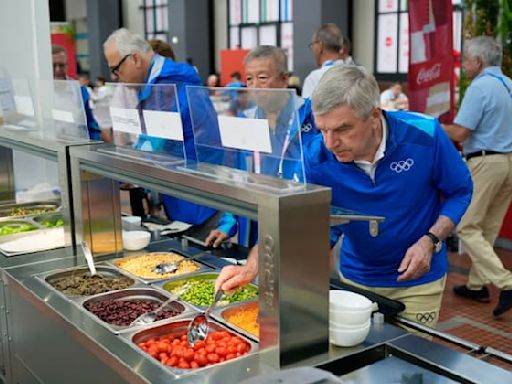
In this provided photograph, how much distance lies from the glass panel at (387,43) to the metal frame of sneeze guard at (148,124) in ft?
31.5

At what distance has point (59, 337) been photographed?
1.86 meters

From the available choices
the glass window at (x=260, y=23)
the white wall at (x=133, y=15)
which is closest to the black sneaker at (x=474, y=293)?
the glass window at (x=260, y=23)

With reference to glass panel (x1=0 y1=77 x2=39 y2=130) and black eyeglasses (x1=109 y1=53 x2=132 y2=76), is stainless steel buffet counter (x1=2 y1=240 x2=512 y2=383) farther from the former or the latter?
black eyeglasses (x1=109 y1=53 x2=132 y2=76)

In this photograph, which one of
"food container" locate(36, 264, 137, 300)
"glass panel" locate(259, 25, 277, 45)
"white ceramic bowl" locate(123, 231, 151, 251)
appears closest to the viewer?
"food container" locate(36, 264, 137, 300)

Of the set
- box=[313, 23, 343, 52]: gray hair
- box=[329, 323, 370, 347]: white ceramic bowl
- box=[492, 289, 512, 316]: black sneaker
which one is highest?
box=[313, 23, 343, 52]: gray hair

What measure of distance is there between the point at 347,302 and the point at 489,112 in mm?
3118

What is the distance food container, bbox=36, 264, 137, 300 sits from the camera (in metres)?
2.06

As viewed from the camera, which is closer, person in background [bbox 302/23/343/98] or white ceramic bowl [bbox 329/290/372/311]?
white ceramic bowl [bbox 329/290/372/311]

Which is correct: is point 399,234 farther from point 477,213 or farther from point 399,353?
point 477,213

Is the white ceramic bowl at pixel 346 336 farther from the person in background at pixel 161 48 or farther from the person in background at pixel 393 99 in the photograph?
the person in background at pixel 393 99

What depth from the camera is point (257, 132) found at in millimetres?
1592

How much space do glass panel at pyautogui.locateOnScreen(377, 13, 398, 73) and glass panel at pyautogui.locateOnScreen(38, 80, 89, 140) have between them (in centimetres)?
928

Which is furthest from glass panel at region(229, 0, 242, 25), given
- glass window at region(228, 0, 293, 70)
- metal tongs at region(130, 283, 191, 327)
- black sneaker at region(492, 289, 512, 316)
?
metal tongs at region(130, 283, 191, 327)

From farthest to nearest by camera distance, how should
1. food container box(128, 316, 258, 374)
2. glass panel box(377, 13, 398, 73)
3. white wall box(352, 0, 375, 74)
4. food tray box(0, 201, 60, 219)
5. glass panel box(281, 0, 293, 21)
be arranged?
glass panel box(281, 0, 293, 21)
white wall box(352, 0, 375, 74)
glass panel box(377, 13, 398, 73)
food tray box(0, 201, 60, 219)
food container box(128, 316, 258, 374)
